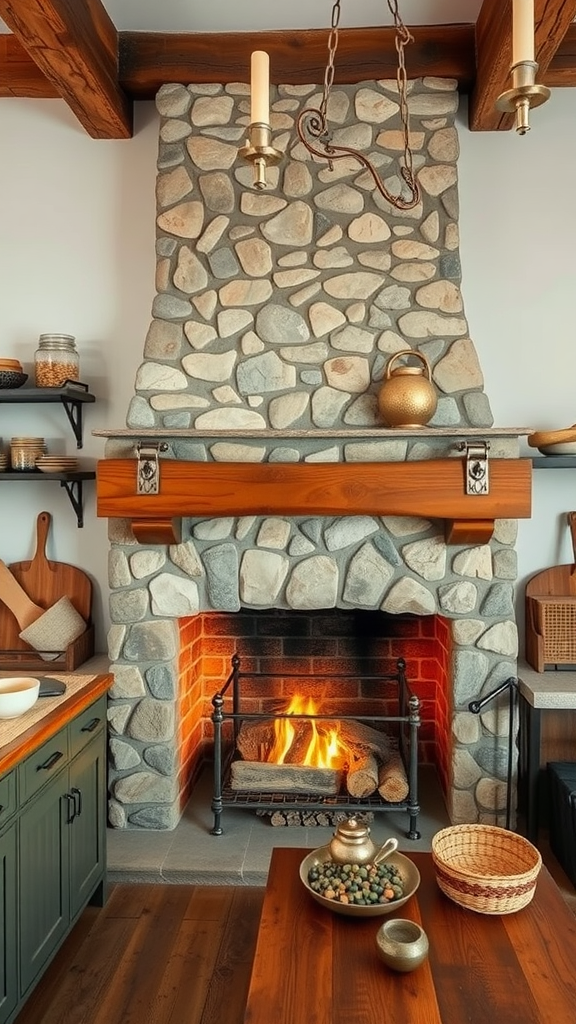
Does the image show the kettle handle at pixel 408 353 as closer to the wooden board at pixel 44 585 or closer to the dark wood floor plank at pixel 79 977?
the wooden board at pixel 44 585

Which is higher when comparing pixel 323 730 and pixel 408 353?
pixel 408 353

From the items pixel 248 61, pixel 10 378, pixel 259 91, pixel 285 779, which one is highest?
pixel 248 61

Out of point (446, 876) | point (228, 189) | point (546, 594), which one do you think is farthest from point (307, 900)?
point (228, 189)

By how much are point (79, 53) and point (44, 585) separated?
197 centimetres

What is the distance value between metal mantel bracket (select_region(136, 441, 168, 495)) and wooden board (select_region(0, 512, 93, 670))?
2.38 feet

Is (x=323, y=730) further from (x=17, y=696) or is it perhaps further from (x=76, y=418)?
(x=76, y=418)

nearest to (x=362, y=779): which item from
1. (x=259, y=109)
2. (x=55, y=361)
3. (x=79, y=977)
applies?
(x=79, y=977)

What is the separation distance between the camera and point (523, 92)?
1196 millimetres

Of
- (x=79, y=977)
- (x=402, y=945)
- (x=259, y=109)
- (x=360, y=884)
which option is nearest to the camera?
(x=259, y=109)

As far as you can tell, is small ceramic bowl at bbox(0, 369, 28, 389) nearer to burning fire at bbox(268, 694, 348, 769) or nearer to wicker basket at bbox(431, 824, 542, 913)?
burning fire at bbox(268, 694, 348, 769)

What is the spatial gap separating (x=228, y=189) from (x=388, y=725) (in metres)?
2.36

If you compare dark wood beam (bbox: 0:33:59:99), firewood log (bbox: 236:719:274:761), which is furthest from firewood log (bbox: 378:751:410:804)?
dark wood beam (bbox: 0:33:59:99)

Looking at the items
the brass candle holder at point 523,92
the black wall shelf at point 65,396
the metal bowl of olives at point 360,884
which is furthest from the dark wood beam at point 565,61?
the metal bowl of olives at point 360,884

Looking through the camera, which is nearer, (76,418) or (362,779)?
(362,779)
